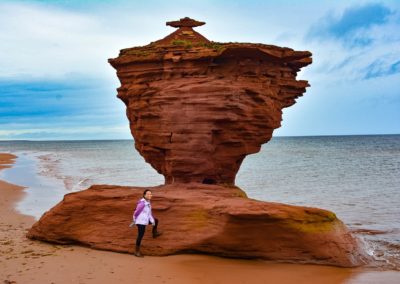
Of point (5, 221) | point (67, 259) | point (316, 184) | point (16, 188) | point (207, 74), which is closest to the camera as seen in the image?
point (67, 259)

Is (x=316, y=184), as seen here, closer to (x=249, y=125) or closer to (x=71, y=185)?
(x=71, y=185)

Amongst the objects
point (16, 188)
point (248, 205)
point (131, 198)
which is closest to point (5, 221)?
point (131, 198)

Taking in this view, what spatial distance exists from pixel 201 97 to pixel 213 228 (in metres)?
3.63

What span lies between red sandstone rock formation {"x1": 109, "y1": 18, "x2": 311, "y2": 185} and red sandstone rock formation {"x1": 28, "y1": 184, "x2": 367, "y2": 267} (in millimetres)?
1520

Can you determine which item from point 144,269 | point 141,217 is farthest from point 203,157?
point 144,269

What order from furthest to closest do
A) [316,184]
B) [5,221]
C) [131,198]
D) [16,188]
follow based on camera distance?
[316,184] → [16,188] → [5,221] → [131,198]

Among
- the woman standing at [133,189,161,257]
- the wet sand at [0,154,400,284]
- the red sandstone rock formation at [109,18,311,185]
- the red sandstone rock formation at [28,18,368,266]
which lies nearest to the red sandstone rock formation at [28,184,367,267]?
the red sandstone rock formation at [28,18,368,266]

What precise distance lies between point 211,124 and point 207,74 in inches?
56.6

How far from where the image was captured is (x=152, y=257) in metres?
12.4

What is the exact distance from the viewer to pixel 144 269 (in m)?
11.3

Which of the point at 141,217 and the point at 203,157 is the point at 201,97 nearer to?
the point at 203,157

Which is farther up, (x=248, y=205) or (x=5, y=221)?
(x=248, y=205)

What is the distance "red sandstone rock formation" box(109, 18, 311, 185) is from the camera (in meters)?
13.9

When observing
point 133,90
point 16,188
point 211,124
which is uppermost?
point 133,90
